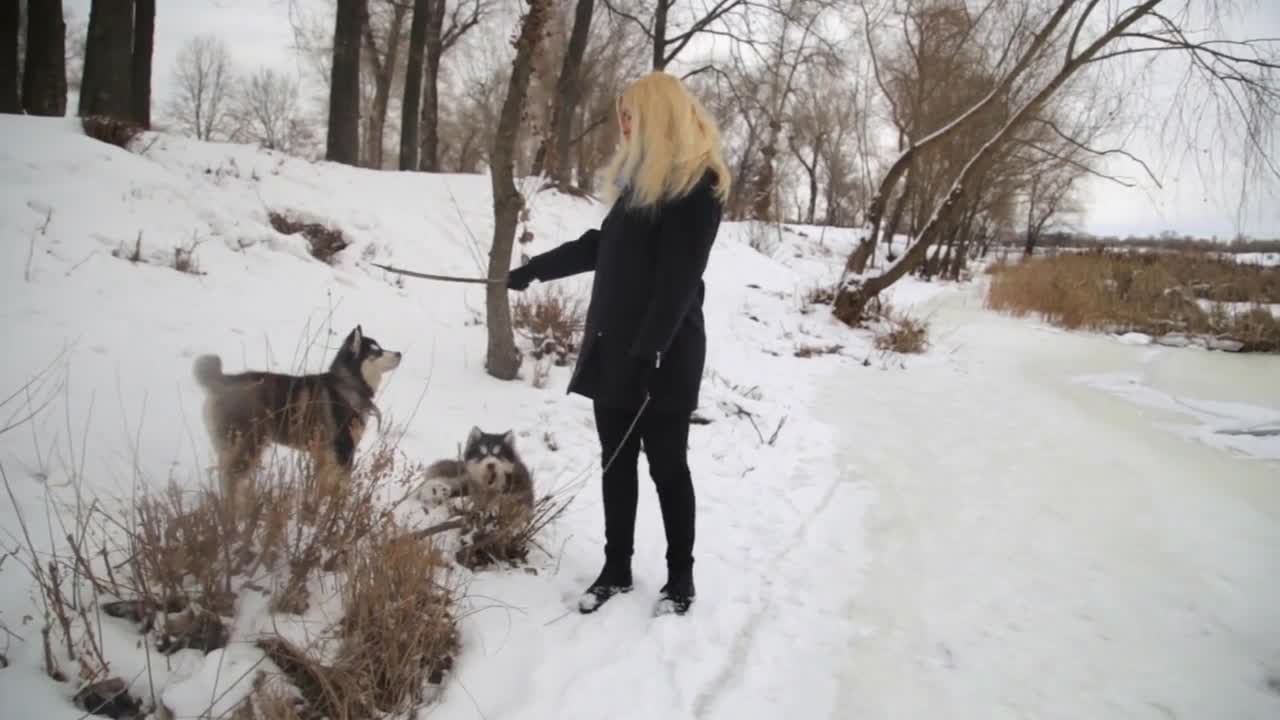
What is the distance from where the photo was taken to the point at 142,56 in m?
9.83

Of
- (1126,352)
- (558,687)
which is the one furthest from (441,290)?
(1126,352)

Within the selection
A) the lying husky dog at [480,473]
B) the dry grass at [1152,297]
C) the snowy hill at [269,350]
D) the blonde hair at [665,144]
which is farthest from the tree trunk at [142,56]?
the dry grass at [1152,297]

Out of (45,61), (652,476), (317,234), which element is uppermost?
(45,61)

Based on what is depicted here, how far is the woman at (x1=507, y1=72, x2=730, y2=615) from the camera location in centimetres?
207

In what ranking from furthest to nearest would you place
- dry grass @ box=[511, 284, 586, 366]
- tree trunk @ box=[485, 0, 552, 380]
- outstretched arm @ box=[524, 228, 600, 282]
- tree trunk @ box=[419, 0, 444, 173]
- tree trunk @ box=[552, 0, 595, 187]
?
1. tree trunk @ box=[419, 0, 444, 173]
2. tree trunk @ box=[552, 0, 595, 187]
3. dry grass @ box=[511, 284, 586, 366]
4. tree trunk @ box=[485, 0, 552, 380]
5. outstretched arm @ box=[524, 228, 600, 282]

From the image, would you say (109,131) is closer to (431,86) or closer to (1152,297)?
(431,86)

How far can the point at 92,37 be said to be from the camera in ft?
24.6

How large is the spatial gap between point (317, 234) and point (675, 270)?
5.44 meters

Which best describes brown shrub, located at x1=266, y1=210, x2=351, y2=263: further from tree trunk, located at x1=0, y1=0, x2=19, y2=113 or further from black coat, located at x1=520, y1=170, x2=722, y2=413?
black coat, located at x1=520, y1=170, x2=722, y2=413

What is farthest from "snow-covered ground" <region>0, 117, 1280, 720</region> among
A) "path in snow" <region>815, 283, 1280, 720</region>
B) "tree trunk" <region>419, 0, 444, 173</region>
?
"tree trunk" <region>419, 0, 444, 173</region>

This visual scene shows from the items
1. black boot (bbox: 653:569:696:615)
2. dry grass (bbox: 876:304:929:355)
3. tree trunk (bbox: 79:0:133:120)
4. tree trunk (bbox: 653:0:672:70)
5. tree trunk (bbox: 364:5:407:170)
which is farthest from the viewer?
tree trunk (bbox: 364:5:407:170)

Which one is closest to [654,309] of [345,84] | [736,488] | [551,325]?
[736,488]

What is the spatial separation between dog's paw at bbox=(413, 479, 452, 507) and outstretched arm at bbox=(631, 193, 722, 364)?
1.47 meters

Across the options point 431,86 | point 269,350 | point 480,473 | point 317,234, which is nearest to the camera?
point 480,473
